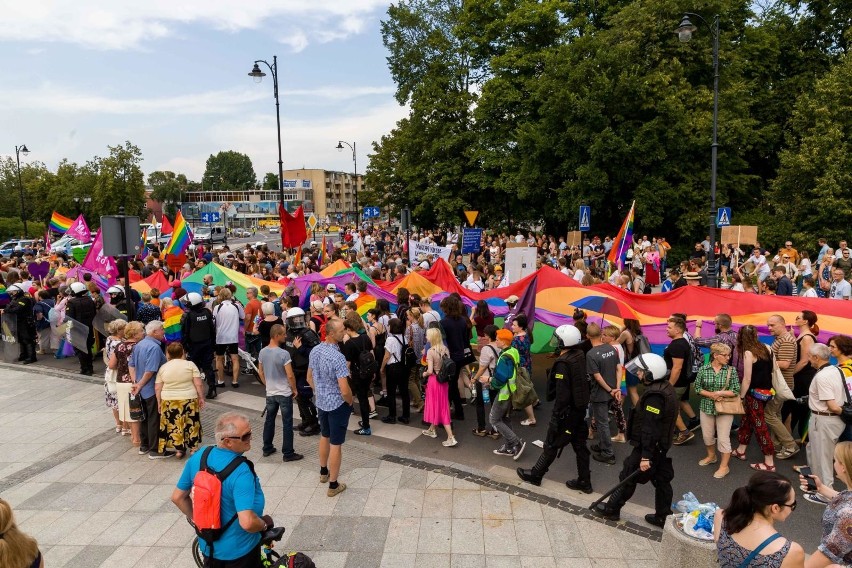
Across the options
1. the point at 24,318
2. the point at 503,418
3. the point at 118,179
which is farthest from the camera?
the point at 118,179

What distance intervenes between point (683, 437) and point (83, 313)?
10.5 meters

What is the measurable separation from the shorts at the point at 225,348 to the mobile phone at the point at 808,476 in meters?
8.45

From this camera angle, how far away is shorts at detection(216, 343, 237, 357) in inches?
394

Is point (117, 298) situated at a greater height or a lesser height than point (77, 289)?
lesser

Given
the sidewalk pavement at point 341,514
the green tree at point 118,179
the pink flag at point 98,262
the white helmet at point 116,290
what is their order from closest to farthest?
the sidewalk pavement at point 341,514, the white helmet at point 116,290, the pink flag at point 98,262, the green tree at point 118,179

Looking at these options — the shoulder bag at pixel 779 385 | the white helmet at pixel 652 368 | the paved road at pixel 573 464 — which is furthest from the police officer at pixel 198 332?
the shoulder bag at pixel 779 385

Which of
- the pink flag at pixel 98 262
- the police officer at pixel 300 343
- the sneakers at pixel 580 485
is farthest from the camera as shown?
the pink flag at pixel 98 262

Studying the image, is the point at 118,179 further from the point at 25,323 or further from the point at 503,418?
the point at 503,418

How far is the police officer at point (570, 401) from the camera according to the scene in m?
5.77

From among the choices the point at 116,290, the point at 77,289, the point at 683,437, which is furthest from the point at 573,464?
the point at 77,289

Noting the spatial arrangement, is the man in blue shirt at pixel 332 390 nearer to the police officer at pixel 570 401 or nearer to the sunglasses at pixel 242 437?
the police officer at pixel 570 401

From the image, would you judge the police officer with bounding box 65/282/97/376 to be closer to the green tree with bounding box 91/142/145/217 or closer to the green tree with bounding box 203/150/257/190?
the green tree with bounding box 91/142/145/217

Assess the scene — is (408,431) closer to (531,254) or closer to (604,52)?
(531,254)

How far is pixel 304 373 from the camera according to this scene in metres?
7.45
